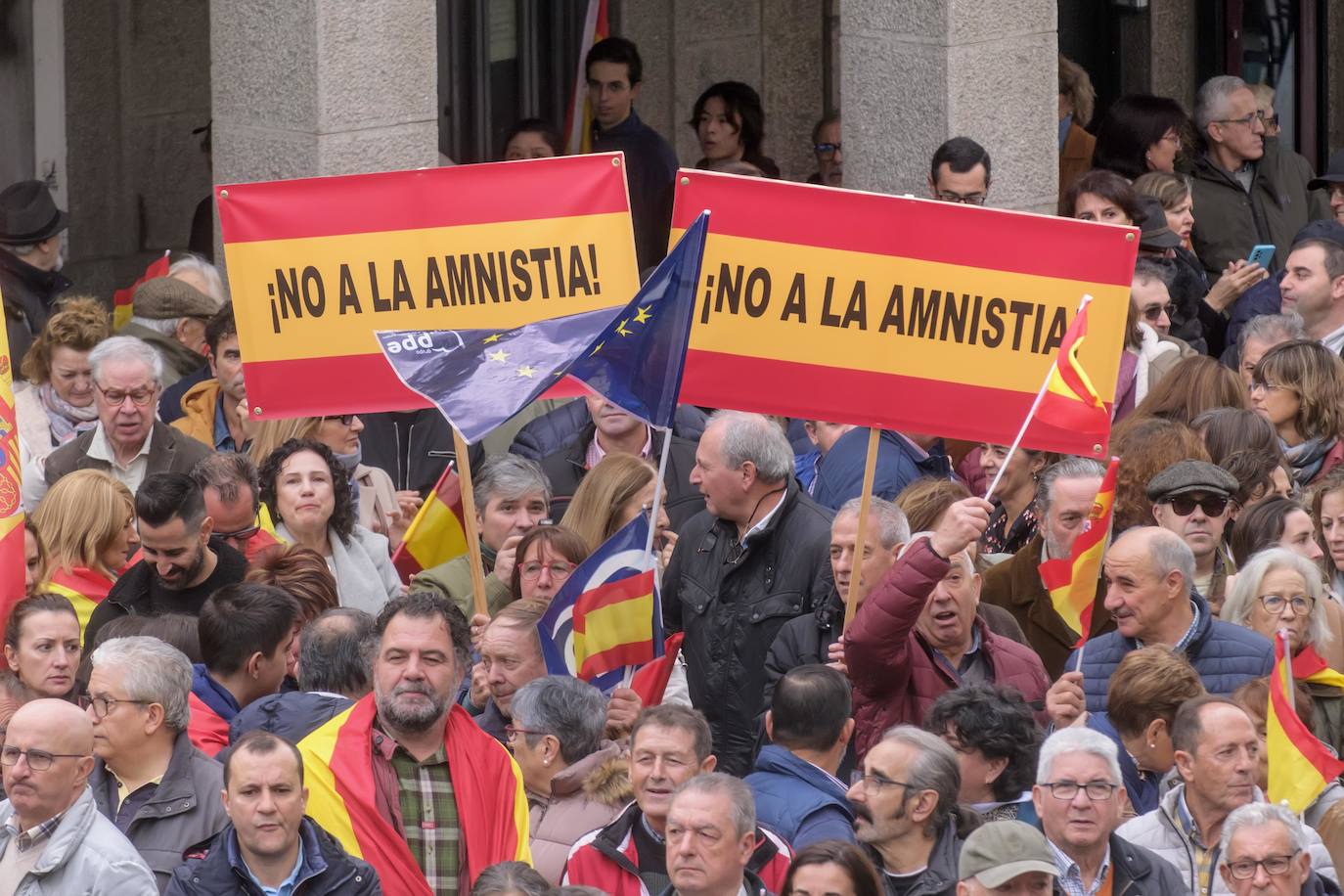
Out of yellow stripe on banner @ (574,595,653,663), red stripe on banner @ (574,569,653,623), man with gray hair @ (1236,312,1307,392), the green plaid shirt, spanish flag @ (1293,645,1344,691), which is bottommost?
the green plaid shirt

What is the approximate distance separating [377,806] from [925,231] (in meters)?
2.76

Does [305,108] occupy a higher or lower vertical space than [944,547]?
higher

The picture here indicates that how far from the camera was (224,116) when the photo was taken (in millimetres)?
12242

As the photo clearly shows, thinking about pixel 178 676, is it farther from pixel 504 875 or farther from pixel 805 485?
pixel 805 485

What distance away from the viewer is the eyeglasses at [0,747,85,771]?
7316 millimetres

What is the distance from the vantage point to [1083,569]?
889 centimetres

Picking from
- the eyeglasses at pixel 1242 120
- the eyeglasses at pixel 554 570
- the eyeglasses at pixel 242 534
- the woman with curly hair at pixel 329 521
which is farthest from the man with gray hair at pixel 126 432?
the eyeglasses at pixel 1242 120

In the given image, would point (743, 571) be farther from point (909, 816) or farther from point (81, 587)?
point (81, 587)

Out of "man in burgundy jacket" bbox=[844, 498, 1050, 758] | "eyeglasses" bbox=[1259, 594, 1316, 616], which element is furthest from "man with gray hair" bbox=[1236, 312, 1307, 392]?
"man in burgundy jacket" bbox=[844, 498, 1050, 758]

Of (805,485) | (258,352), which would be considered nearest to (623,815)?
(258,352)

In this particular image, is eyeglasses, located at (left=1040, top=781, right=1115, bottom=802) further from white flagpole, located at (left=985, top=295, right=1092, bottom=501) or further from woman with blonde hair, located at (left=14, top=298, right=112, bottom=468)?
woman with blonde hair, located at (left=14, top=298, right=112, bottom=468)

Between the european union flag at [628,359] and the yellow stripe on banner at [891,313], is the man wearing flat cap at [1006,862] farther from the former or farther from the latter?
the yellow stripe on banner at [891,313]

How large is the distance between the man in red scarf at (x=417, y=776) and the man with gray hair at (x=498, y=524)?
1.51m

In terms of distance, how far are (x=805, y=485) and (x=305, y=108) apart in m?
2.73
